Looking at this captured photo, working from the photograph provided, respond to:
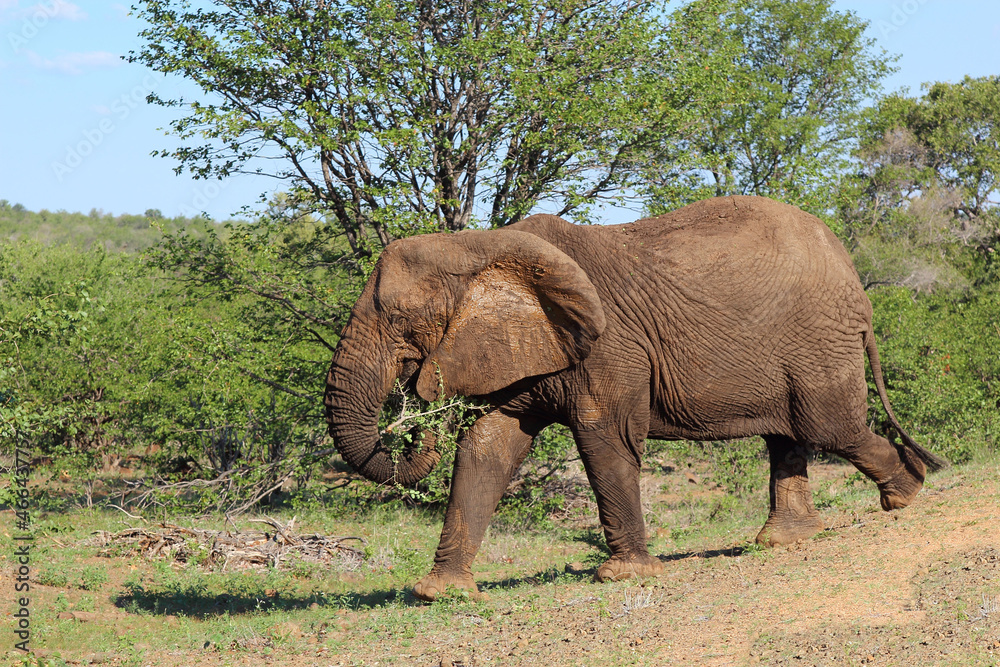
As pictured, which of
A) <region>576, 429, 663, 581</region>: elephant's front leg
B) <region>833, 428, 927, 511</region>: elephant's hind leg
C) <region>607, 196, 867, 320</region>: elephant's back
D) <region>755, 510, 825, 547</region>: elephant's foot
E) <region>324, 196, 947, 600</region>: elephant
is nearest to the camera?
<region>324, 196, 947, 600</region>: elephant

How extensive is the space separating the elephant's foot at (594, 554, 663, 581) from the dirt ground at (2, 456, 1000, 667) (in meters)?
0.19

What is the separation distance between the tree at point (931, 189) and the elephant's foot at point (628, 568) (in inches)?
809

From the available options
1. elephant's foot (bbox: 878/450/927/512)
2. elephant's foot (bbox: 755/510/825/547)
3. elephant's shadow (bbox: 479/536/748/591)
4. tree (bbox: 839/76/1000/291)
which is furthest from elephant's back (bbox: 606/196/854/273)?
tree (bbox: 839/76/1000/291)

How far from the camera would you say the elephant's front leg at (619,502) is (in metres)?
8.55

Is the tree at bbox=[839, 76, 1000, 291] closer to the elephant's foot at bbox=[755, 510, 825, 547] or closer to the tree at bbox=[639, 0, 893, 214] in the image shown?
the tree at bbox=[639, 0, 893, 214]

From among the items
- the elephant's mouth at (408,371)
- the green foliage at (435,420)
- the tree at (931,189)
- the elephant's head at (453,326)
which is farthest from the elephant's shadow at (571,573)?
the tree at (931,189)

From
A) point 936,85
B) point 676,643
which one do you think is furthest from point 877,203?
point 676,643

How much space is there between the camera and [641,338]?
28.6 ft

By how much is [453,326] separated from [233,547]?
543 cm

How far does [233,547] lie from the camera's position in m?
12.0

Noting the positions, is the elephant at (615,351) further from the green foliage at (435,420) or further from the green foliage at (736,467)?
the green foliage at (736,467)

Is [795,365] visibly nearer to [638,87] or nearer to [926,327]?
[638,87]

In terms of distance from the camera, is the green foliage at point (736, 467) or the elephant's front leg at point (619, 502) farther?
the green foliage at point (736, 467)

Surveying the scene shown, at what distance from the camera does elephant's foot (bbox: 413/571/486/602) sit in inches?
332
